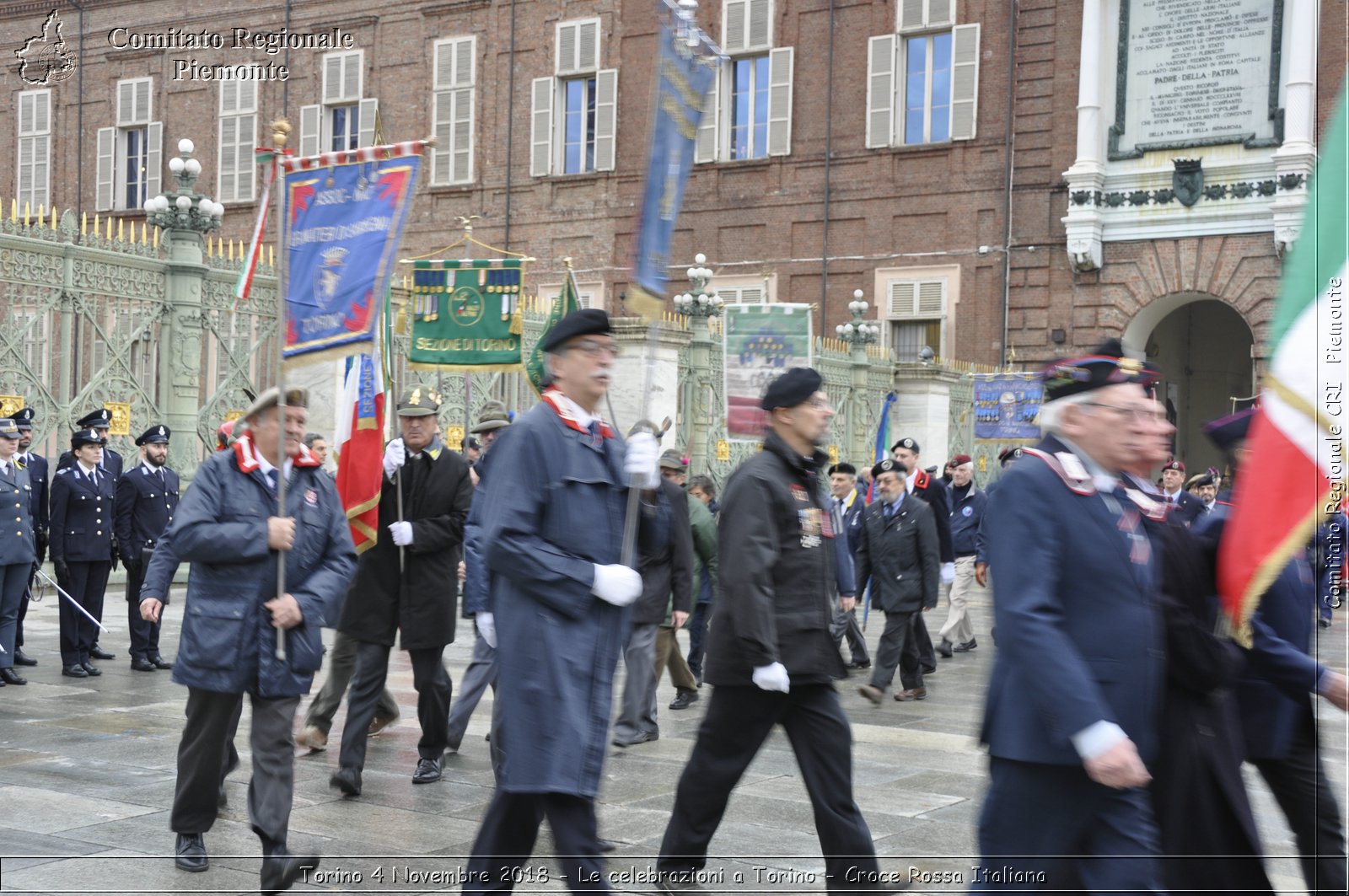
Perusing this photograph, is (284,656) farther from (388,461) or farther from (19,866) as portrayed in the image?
(388,461)

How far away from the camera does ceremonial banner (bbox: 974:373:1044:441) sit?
24.6 metres

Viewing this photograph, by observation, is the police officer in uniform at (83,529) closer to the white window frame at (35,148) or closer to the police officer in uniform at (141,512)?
the police officer in uniform at (141,512)

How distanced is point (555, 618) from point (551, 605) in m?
0.04

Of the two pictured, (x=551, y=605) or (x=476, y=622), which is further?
(x=476, y=622)

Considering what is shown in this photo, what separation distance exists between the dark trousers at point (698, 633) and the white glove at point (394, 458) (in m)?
3.26

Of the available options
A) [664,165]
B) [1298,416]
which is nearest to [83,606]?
[664,165]

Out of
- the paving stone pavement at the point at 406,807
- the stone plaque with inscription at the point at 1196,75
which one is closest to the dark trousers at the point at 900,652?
the paving stone pavement at the point at 406,807

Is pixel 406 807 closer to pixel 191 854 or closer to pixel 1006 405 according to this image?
pixel 191 854

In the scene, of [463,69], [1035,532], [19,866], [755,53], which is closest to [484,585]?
[19,866]

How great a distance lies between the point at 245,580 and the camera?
222 inches

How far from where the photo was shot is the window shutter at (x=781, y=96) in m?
30.7

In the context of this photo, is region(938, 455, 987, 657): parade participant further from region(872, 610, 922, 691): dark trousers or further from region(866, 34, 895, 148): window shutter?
region(866, 34, 895, 148): window shutter

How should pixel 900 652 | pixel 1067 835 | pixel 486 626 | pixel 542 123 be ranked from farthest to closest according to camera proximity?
pixel 542 123
pixel 900 652
pixel 486 626
pixel 1067 835

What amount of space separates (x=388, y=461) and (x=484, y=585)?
4.31 feet
